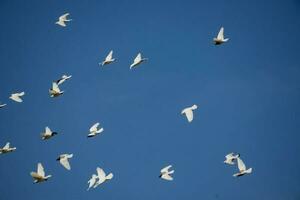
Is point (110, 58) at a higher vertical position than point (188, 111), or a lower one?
higher

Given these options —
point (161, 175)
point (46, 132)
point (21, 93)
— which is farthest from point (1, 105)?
point (161, 175)

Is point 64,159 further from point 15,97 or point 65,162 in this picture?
point 15,97

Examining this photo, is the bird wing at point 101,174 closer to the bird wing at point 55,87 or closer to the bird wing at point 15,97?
the bird wing at point 55,87

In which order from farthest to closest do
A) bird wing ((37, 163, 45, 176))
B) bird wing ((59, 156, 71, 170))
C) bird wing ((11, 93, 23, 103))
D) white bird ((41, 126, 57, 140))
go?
bird wing ((11, 93, 23, 103))
bird wing ((59, 156, 71, 170))
white bird ((41, 126, 57, 140))
bird wing ((37, 163, 45, 176))

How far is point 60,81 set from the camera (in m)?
54.5

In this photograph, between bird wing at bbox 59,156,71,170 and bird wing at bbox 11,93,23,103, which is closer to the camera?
bird wing at bbox 59,156,71,170

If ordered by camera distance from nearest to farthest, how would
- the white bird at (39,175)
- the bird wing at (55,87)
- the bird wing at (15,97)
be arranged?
the white bird at (39,175), the bird wing at (55,87), the bird wing at (15,97)

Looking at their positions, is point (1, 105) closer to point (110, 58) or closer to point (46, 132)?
point (46, 132)

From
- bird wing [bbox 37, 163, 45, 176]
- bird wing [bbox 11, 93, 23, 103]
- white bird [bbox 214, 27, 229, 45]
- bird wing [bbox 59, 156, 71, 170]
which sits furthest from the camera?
bird wing [bbox 11, 93, 23, 103]

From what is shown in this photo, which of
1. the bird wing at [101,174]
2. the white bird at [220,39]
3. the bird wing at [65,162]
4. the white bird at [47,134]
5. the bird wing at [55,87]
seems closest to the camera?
the white bird at [220,39]

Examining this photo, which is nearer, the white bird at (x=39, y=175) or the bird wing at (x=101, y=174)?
the white bird at (x=39, y=175)

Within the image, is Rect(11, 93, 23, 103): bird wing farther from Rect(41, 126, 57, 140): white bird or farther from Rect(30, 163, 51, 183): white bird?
Rect(30, 163, 51, 183): white bird

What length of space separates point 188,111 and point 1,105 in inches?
579

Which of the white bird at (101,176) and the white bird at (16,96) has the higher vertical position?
the white bird at (16,96)
